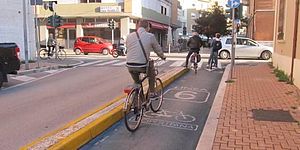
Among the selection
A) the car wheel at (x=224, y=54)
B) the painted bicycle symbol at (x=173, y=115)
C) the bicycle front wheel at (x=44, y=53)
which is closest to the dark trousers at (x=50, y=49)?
the bicycle front wheel at (x=44, y=53)

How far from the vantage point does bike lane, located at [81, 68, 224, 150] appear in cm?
537

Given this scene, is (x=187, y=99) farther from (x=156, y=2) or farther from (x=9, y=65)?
(x=156, y=2)

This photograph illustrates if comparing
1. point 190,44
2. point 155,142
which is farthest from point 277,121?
point 190,44

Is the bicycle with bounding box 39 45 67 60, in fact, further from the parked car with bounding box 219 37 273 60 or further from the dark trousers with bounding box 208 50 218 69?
the dark trousers with bounding box 208 50 218 69

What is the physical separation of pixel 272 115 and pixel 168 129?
215 centimetres

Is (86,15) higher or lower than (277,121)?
higher

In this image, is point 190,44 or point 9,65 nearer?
point 9,65

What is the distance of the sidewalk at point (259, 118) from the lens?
515 centimetres

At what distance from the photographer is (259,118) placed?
21.9 ft

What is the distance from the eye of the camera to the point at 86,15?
37219 millimetres

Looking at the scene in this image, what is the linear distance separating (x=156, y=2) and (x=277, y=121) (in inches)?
1730

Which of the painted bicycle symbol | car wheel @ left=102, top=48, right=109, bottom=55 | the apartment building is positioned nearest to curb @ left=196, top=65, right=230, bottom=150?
the painted bicycle symbol

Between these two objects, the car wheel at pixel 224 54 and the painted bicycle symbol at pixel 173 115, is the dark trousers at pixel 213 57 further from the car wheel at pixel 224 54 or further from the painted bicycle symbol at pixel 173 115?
the painted bicycle symbol at pixel 173 115

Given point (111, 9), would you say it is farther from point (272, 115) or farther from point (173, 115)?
point (272, 115)
